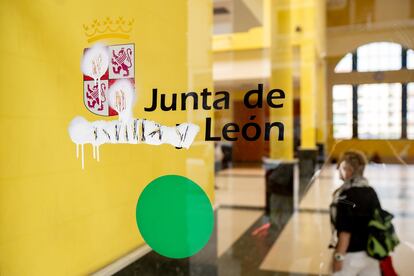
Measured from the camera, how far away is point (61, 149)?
60.5 inches

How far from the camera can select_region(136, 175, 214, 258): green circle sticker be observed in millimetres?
1336

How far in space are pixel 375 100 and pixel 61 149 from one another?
125 cm

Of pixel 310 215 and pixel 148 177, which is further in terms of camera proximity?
pixel 310 215

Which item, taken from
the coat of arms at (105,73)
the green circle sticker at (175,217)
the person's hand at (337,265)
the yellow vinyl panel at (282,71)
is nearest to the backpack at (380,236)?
the person's hand at (337,265)

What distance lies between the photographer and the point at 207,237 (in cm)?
140

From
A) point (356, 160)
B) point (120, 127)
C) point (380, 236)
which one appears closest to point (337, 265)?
point (380, 236)

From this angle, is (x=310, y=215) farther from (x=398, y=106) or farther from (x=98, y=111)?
(x=98, y=111)

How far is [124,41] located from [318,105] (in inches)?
35.2

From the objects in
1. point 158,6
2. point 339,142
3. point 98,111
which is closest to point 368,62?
point 339,142

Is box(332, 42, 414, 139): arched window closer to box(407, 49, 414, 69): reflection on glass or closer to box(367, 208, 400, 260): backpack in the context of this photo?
box(407, 49, 414, 69): reflection on glass

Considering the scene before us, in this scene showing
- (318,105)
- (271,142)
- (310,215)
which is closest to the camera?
(271,142)

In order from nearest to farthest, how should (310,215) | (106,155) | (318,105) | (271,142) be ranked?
(271,142) < (106,155) < (318,105) < (310,215)

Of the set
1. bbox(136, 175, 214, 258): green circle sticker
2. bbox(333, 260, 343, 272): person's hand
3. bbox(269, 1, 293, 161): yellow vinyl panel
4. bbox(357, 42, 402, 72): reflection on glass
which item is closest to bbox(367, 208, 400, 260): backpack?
bbox(333, 260, 343, 272): person's hand

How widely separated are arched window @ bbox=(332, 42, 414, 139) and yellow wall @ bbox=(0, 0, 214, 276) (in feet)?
1.77
